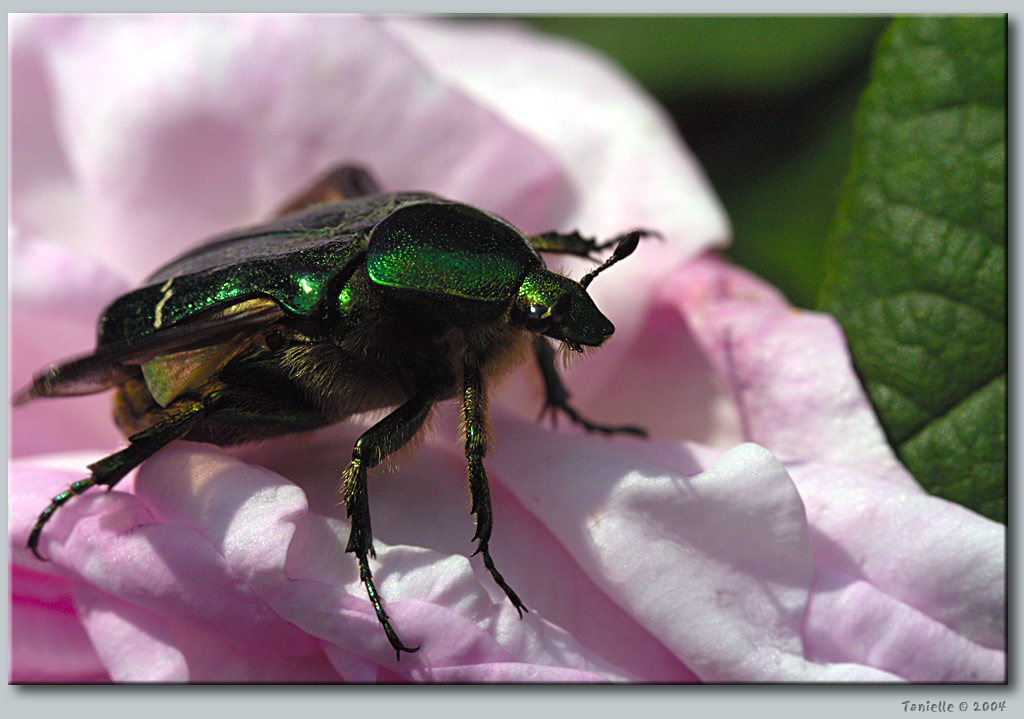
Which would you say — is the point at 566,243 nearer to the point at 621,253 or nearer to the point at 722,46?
the point at 621,253

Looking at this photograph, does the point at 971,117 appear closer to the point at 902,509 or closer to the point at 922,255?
the point at 922,255

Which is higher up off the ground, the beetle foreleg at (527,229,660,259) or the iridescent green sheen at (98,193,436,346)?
the iridescent green sheen at (98,193,436,346)

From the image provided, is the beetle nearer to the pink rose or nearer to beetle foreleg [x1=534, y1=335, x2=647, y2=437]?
the pink rose

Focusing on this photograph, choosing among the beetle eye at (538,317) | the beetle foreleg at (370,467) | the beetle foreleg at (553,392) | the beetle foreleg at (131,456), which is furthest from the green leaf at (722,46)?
the beetle foreleg at (131,456)

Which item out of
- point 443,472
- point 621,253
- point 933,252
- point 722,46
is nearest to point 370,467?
point 443,472

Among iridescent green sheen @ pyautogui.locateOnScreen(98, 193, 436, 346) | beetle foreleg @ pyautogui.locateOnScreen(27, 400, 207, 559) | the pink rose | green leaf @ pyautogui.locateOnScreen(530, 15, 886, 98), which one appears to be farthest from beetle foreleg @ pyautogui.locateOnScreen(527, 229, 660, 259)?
green leaf @ pyautogui.locateOnScreen(530, 15, 886, 98)

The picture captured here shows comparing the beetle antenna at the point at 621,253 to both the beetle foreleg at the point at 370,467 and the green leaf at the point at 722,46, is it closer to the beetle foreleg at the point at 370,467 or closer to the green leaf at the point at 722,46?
the beetle foreleg at the point at 370,467

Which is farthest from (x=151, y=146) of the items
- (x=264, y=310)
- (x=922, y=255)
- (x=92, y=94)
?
(x=922, y=255)
